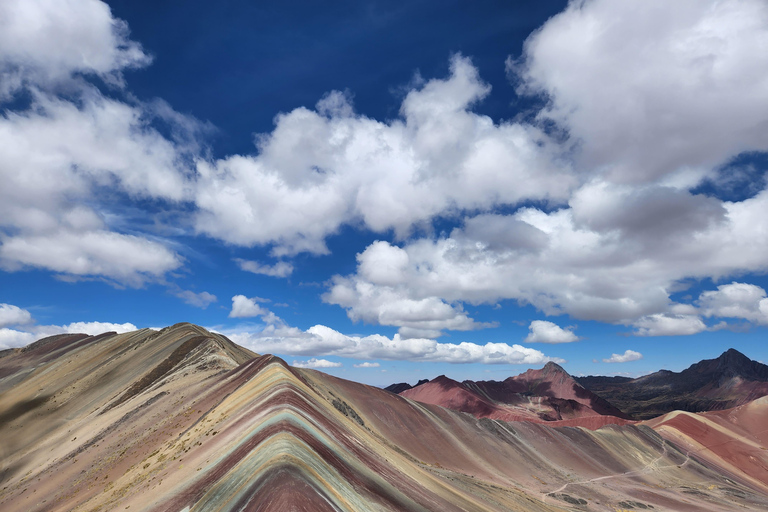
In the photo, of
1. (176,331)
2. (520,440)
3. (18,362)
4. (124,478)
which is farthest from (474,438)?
(18,362)

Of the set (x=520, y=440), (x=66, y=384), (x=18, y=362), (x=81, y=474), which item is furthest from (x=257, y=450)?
(x=18, y=362)

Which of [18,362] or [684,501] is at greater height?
[18,362]

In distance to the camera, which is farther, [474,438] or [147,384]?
[474,438]

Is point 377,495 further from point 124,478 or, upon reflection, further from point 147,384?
point 147,384

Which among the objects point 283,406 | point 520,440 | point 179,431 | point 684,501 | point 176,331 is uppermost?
point 176,331

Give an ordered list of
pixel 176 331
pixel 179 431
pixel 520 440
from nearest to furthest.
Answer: pixel 179 431 → pixel 520 440 → pixel 176 331

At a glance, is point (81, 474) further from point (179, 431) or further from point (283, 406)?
point (283, 406)

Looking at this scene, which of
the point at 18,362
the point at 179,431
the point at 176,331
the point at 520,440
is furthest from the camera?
the point at 18,362
